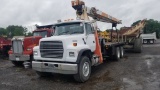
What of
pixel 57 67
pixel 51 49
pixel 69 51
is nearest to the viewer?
pixel 69 51

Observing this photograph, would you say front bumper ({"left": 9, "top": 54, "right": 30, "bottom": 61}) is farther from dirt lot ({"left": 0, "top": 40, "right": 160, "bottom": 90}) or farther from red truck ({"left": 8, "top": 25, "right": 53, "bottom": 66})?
dirt lot ({"left": 0, "top": 40, "right": 160, "bottom": 90})

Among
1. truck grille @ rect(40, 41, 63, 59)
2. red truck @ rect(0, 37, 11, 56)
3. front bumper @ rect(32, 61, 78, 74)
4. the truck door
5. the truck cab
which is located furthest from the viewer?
red truck @ rect(0, 37, 11, 56)

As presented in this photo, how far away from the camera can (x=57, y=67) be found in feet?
26.6

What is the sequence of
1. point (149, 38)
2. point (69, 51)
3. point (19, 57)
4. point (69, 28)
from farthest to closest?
1. point (149, 38)
2. point (19, 57)
3. point (69, 28)
4. point (69, 51)

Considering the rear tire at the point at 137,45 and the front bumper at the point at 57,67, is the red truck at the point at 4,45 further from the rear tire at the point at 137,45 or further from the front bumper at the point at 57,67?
the rear tire at the point at 137,45

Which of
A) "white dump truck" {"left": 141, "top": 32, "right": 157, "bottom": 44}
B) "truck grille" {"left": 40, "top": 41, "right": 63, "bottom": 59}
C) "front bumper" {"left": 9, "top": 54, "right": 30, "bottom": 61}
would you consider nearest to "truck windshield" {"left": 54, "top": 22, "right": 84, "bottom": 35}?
"truck grille" {"left": 40, "top": 41, "right": 63, "bottom": 59}

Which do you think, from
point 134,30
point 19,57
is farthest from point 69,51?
point 134,30

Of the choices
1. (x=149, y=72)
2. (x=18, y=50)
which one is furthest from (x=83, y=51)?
(x=18, y=50)

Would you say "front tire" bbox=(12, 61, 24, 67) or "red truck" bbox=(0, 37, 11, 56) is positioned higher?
"red truck" bbox=(0, 37, 11, 56)

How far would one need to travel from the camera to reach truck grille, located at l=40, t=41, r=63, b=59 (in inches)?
318

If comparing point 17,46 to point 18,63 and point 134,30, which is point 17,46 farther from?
point 134,30

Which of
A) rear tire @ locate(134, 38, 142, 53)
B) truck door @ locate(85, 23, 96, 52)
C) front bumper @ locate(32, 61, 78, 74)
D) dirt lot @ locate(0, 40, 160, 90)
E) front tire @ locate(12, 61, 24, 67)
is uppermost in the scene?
truck door @ locate(85, 23, 96, 52)

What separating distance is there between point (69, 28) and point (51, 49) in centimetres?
154

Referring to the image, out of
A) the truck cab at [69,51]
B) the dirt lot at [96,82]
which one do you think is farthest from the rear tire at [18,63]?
the truck cab at [69,51]
